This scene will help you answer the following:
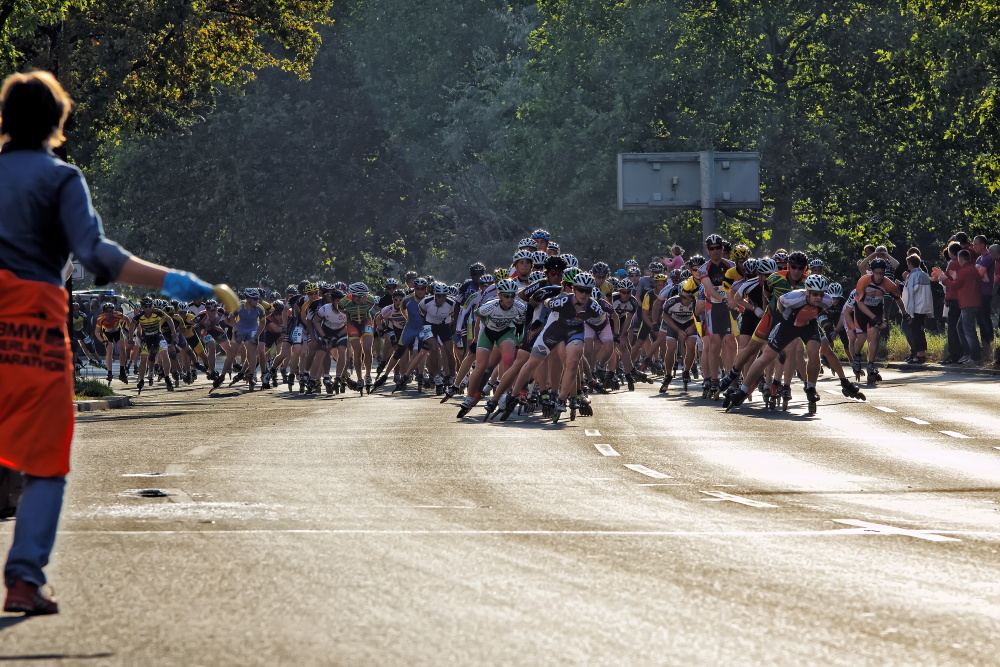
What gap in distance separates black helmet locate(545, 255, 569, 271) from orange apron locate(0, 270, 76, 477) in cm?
1537

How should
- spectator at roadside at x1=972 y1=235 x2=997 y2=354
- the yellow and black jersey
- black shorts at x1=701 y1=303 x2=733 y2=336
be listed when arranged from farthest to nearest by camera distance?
the yellow and black jersey < spectator at roadside at x1=972 y1=235 x2=997 y2=354 < black shorts at x1=701 y1=303 x2=733 y2=336

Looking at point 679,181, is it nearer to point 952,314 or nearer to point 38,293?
point 952,314

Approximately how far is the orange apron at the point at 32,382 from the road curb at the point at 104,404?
20.8 metres

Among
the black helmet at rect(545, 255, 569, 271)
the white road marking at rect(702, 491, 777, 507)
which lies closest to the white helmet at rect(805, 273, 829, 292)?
the black helmet at rect(545, 255, 569, 271)

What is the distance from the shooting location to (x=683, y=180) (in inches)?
→ 1743

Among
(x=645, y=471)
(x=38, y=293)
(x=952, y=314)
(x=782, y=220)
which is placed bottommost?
(x=645, y=471)

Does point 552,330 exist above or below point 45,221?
below

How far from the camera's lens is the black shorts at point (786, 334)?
22.1 m

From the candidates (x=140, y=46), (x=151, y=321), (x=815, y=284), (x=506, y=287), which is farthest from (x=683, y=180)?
(x=815, y=284)

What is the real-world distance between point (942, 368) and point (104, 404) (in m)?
14.7

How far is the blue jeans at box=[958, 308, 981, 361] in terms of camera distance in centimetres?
3109

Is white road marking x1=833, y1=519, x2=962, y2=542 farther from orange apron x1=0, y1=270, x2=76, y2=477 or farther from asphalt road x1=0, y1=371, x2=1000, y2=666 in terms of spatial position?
orange apron x1=0, y1=270, x2=76, y2=477

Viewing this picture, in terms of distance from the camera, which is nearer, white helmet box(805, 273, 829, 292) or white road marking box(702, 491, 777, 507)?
white road marking box(702, 491, 777, 507)

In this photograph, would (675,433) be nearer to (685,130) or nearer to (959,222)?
(959,222)
